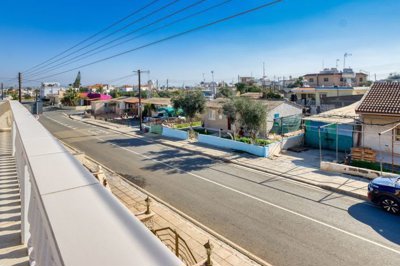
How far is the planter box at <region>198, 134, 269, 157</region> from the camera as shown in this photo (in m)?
20.8

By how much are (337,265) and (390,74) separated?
156158 millimetres

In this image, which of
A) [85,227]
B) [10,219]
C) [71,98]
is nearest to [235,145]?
[10,219]

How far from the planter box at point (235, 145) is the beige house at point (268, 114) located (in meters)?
4.37

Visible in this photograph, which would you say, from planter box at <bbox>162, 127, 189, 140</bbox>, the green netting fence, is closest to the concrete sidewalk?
planter box at <bbox>162, 127, 189, 140</bbox>

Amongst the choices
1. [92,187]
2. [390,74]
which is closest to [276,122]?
[92,187]

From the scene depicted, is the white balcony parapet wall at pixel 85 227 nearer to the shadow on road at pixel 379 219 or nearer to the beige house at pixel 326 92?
the shadow on road at pixel 379 219

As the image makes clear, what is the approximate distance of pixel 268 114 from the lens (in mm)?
27547

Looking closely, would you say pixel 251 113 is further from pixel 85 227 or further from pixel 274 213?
pixel 85 227

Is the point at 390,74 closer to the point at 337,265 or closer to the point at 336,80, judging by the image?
the point at 336,80

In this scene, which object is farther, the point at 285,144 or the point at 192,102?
the point at 192,102

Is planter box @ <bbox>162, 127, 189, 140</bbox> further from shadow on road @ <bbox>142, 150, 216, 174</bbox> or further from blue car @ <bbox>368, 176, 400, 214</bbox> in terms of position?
blue car @ <bbox>368, 176, 400, 214</bbox>

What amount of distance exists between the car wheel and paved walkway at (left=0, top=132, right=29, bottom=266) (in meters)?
12.7

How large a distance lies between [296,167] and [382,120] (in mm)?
7087

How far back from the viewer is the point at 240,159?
20297mm
